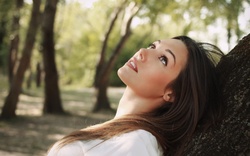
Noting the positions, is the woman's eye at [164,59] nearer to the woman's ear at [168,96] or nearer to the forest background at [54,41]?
the woman's ear at [168,96]

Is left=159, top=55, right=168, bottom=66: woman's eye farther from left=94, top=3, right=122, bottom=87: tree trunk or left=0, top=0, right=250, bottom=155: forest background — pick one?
left=94, top=3, right=122, bottom=87: tree trunk

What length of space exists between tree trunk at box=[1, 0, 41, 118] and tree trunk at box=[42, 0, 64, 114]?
0.64 m

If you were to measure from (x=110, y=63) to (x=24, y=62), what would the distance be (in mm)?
3880

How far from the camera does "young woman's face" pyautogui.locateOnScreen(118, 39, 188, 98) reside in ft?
6.49

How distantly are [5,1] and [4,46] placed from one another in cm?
1367

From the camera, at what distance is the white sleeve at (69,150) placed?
180cm

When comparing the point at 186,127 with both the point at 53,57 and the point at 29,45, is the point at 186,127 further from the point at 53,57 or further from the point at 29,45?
the point at 53,57

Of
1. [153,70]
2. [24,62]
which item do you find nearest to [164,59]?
[153,70]

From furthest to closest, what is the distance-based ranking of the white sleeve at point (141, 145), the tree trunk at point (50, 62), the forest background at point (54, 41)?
the tree trunk at point (50, 62)
the forest background at point (54, 41)
the white sleeve at point (141, 145)

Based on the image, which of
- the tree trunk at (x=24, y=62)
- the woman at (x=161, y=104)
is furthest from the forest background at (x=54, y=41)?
the woman at (x=161, y=104)

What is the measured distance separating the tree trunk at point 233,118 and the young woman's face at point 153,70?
24cm

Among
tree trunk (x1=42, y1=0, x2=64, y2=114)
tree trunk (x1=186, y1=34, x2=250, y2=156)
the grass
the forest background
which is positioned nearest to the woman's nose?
tree trunk (x1=186, y1=34, x2=250, y2=156)

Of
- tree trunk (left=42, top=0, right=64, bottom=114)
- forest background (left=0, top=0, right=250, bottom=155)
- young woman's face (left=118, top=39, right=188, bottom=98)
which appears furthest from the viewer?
tree trunk (left=42, top=0, right=64, bottom=114)

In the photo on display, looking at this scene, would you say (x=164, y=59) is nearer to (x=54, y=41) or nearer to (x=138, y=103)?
(x=138, y=103)
